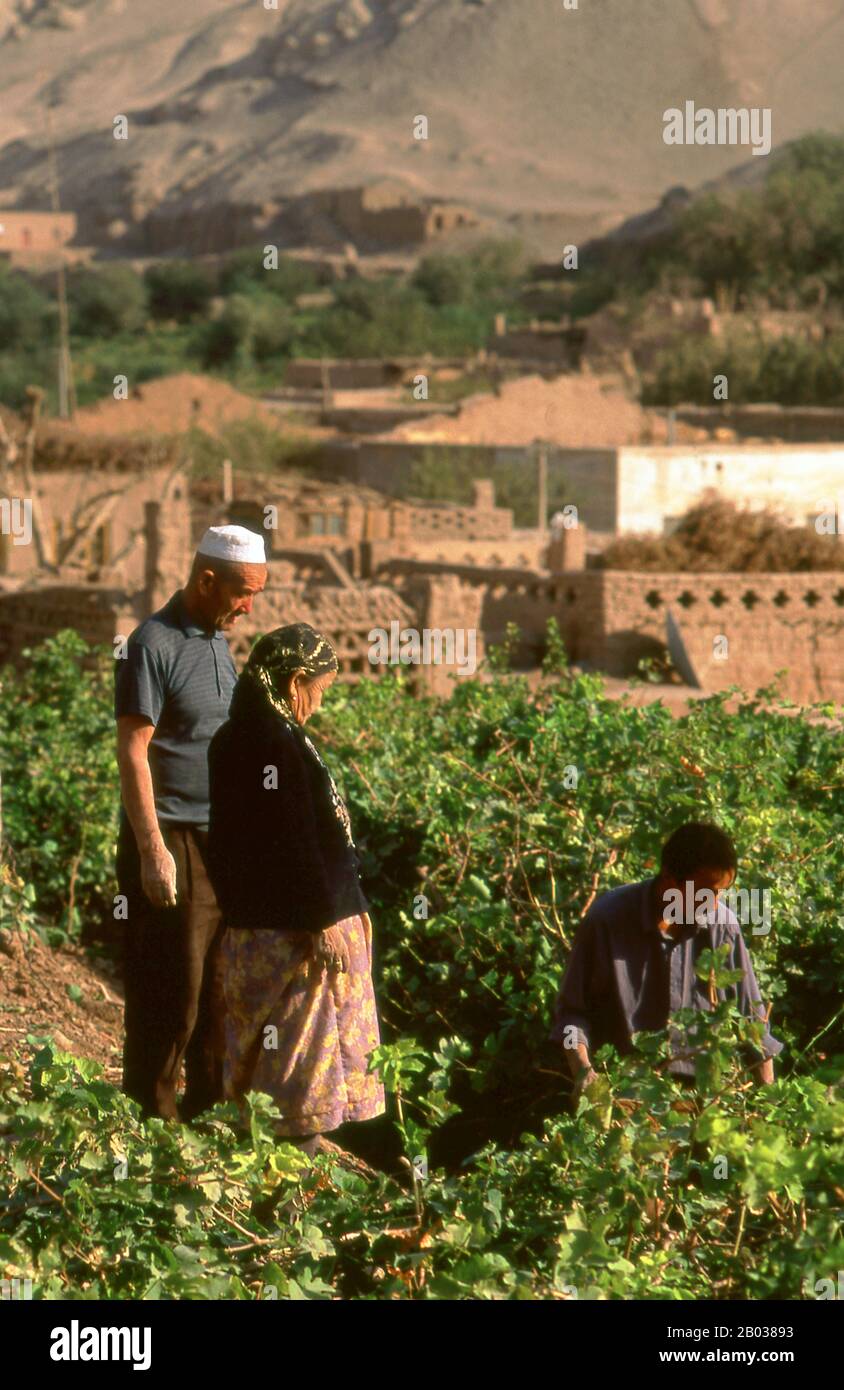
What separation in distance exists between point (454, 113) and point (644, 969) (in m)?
93.9

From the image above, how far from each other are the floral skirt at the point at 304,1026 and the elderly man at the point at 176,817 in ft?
0.57

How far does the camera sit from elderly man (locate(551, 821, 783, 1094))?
447 cm

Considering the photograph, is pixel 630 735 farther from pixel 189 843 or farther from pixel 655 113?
pixel 655 113

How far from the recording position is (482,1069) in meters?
5.86

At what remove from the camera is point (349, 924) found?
14.6 ft

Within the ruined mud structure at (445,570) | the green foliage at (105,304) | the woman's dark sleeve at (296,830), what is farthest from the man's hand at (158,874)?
the green foliage at (105,304)

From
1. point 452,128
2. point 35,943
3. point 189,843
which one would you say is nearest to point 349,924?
point 189,843

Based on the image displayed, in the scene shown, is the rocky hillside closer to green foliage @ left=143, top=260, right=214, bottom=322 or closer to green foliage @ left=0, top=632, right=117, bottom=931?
green foliage @ left=143, top=260, right=214, bottom=322

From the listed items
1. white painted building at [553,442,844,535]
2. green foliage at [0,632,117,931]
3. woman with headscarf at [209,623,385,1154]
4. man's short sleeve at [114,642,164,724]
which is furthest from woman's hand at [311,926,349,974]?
Answer: white painted building at [553,442,844,535]

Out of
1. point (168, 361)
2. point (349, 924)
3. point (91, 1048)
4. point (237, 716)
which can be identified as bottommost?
point (91, 1048)

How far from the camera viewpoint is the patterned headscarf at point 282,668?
4398 millimetres

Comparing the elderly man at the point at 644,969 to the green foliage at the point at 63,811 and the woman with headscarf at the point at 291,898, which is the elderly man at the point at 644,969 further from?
the green foliage at the point at 63,811

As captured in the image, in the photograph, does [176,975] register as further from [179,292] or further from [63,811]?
[179,292]

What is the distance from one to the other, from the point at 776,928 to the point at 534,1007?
721 mm
